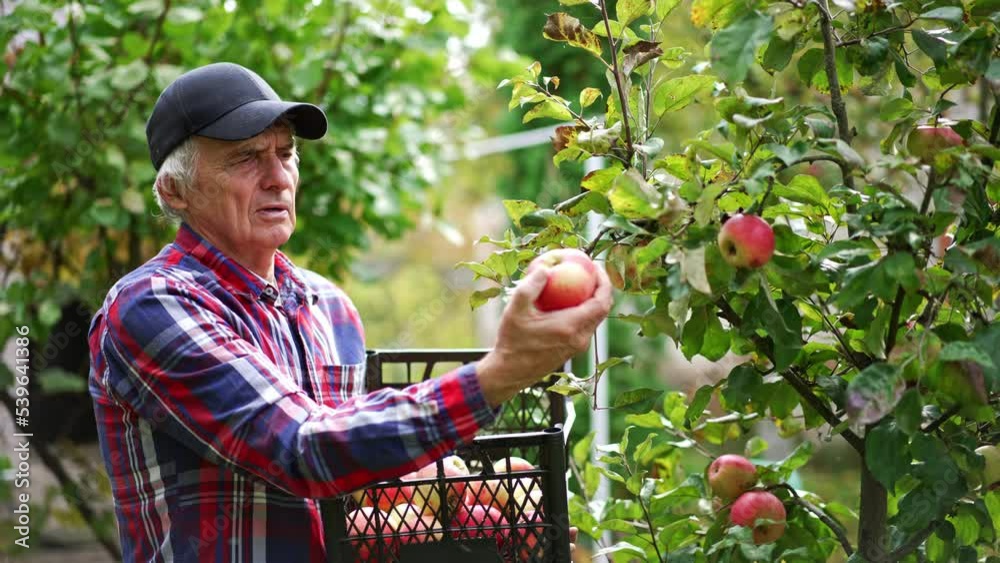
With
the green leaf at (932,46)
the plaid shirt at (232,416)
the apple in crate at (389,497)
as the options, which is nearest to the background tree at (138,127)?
the plaid shirt at (232,416)

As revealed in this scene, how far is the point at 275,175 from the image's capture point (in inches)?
65.8

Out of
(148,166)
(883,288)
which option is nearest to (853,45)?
(883,288)

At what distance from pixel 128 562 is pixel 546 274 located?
819 mm

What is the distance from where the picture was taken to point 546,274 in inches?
47.4

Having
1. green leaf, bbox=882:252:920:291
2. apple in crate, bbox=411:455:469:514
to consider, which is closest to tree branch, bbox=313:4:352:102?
apple in crate, bbox=411:455:469:514

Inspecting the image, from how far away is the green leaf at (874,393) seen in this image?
118 cm

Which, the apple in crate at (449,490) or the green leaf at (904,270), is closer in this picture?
the green leaf at (904,270)

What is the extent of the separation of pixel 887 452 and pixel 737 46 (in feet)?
1.68

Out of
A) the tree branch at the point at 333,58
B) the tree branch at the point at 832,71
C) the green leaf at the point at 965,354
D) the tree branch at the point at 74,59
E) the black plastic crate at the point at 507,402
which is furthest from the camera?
the tree branch at the point at 333,58

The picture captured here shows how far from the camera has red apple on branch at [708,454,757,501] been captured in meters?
1.59

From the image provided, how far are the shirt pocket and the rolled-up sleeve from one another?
26 centimetres

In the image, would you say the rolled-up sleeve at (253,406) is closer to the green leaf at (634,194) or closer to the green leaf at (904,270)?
the green leaf at (634,194)

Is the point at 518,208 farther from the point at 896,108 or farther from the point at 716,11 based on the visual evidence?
the point at 896,108

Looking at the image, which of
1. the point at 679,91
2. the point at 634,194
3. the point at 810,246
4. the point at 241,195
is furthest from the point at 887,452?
the point at 241,195
